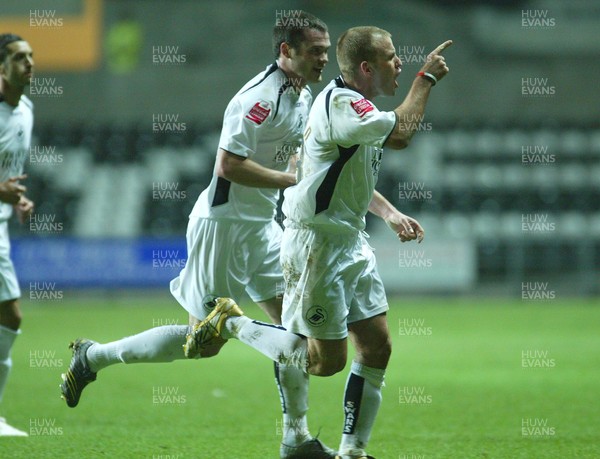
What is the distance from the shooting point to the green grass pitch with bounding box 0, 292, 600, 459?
19.4 ft

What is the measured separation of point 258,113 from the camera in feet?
17.9

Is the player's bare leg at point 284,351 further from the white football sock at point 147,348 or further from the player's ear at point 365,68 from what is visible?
the player's ear at point 365,68

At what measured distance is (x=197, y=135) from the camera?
19719 mm

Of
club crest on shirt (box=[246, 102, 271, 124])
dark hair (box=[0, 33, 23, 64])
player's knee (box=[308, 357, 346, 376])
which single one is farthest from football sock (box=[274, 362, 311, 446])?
dark hair (box=[0, 33, 23, 64])

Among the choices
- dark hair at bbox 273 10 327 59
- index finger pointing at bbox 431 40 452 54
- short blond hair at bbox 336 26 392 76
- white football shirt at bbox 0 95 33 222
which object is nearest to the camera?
index finger pointing at bbox 431 40 452 54

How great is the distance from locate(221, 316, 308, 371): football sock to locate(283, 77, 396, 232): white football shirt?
592mm

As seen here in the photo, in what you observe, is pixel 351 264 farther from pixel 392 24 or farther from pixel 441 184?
pixel 392 24

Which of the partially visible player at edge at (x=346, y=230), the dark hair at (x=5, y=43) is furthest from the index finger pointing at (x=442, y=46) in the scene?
the dark hair at (x=5, y=43)

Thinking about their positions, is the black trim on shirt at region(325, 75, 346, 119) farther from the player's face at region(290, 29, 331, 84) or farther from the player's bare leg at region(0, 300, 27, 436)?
A: the player's bare leg at region(0, 300, 27, 436)

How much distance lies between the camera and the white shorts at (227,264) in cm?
577

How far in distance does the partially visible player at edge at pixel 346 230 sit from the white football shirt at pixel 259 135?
0.47 metres

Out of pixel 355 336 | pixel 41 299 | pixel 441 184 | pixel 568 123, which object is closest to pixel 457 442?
pixel 355 336

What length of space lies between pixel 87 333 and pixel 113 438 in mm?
5782

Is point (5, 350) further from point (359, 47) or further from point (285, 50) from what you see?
point (359, 47)
